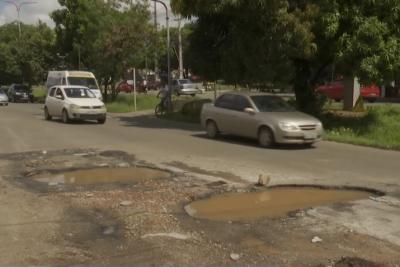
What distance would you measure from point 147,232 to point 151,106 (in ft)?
101

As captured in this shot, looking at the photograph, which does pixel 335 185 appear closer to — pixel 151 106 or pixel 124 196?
pixel 124 196

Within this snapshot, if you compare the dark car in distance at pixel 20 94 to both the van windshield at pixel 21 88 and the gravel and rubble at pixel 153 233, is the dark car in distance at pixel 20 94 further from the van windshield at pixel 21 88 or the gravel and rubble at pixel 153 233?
the gravel and rubble at pixel 153 233

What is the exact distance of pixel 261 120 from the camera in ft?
53.4

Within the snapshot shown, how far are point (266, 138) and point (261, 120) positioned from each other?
0.53 m

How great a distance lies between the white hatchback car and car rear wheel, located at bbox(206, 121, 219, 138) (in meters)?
7.48

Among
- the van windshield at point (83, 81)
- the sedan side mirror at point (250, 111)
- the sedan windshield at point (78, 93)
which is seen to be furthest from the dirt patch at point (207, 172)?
the van windshield at point (83, 81)

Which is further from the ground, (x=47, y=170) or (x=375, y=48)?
(x=375, y=48)

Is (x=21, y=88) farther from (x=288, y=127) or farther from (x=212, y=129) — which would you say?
(x=288, y=127)

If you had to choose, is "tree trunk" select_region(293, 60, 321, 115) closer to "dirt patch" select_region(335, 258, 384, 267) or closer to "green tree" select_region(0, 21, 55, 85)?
"dirt patch" select_region(335, 258, 384, 267)

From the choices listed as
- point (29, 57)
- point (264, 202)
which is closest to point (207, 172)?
point (264, 202)

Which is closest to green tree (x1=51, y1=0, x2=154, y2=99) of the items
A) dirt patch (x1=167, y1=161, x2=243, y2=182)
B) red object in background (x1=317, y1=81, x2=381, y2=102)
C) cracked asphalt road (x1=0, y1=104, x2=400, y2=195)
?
red object in background (x1=317, y1=81, x2=381, y2=102)

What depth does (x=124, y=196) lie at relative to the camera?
9250mm

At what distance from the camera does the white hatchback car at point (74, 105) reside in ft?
80.2

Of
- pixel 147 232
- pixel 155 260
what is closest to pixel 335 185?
pixel 147 232
